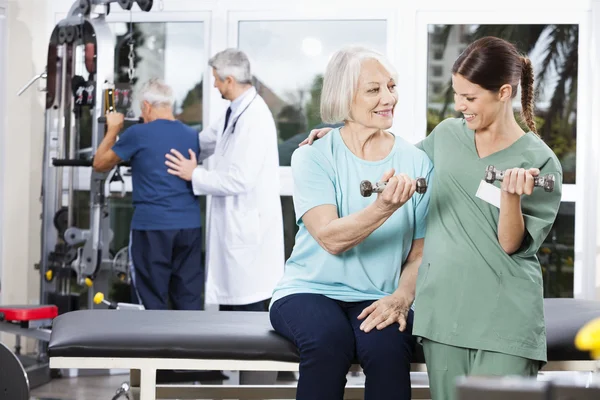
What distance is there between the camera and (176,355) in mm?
2152

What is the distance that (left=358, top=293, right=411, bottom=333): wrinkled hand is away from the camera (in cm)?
206

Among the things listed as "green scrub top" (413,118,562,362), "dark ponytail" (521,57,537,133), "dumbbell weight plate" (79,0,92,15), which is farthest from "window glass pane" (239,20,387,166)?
"green scrub top" (413,118,562,362)

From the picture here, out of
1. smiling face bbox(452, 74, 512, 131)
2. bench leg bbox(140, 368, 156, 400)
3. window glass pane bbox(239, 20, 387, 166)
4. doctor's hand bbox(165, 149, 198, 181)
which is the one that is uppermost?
window glass pane bbox(239, 20, 387, 166)

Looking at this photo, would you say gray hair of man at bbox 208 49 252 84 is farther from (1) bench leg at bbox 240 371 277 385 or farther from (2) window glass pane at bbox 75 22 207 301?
(1) bench leg at bbox 240 371 277 385

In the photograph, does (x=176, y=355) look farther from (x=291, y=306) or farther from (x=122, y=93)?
(x=122, y=93)

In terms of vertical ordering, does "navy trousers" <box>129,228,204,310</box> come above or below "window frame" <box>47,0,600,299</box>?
below

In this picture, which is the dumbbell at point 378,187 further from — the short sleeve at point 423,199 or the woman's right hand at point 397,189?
the short sleeve at point 423,199

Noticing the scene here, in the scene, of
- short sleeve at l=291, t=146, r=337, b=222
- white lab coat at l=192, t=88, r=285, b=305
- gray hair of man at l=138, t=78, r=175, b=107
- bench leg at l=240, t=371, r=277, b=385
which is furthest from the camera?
gray hair of man at l=138, t=78, r=175, b=107

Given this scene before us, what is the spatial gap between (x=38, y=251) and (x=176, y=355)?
112 inches

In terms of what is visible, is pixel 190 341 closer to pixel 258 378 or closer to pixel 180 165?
pixel 258 378

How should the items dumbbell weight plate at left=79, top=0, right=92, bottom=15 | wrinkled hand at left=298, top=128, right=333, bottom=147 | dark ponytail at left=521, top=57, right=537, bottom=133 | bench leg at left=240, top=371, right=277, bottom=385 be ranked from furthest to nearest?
dumbbell weight plate at left=79, top=0, right=92, bottom=15
bench leg at left=240, top=371, right=277, bottom=385
wrinkled hand at left=298, top=128, right=333, bottom=147
dark ponytail at left=521, top=57, right=537, bottom=133

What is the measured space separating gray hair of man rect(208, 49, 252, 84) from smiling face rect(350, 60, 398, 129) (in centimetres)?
175

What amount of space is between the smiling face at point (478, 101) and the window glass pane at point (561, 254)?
9.36 feet

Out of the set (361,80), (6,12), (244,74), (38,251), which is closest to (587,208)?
(244,74)
